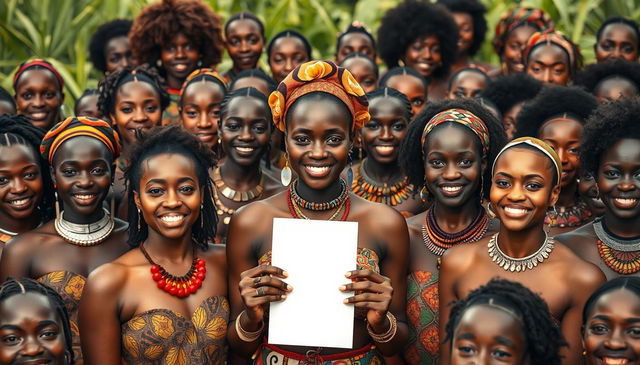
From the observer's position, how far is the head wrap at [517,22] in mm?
11148

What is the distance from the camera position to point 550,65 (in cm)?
953

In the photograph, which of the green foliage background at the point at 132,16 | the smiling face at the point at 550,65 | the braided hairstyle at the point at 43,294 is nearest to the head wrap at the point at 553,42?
the smiling face at the point at 550,65

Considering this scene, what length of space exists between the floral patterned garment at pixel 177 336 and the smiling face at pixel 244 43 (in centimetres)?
500

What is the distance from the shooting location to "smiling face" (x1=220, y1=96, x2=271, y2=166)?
23.4 feet

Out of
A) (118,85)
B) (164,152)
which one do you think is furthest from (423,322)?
(118,85)

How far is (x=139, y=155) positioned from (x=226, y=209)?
148 cm

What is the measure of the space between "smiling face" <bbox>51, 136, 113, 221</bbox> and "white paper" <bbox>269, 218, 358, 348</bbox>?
174 cm

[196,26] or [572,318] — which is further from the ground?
[196,26]

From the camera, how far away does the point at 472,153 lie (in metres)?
5.95

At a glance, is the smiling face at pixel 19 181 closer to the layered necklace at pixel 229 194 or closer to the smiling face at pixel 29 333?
the layered necklace at pixel 229 194

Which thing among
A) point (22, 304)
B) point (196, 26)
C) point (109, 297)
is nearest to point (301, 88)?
point (109, 297)

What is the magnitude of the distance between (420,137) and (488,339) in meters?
2.45

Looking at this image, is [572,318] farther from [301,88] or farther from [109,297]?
[109,297]

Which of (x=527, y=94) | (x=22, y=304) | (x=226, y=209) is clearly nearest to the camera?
(x=22, y=304)
